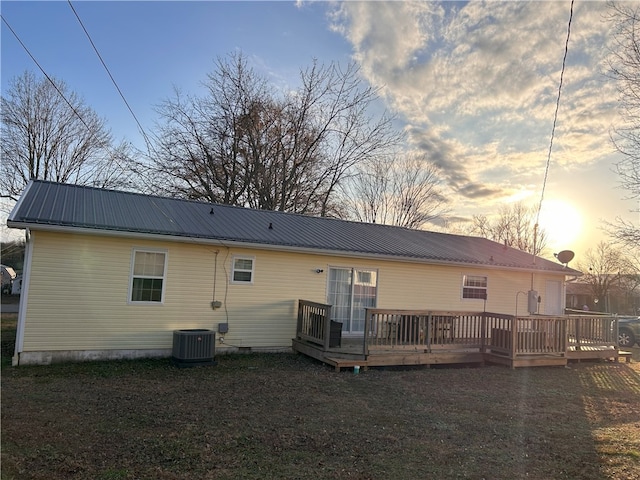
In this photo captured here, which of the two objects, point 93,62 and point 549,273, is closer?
point 93,62

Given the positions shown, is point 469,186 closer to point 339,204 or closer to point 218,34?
point 339,204

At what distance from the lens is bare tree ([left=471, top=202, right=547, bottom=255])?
39281mm

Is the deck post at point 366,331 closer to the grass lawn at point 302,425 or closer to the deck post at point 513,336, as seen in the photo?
the grass lawn at point 302,425

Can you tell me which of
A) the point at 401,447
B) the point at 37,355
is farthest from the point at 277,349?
the point at 401,447

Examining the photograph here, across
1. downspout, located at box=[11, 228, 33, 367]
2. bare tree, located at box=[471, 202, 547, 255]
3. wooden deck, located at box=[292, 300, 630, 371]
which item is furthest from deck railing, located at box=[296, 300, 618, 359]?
bare tree, located at box=[471, 202, 547, 255]

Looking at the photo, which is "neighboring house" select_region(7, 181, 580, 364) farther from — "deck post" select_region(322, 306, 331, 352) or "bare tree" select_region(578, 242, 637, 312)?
"bare tree" select_region(578, 242, 637, 312)

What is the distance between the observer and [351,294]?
1145cm

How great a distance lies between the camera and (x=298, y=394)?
6.93 m

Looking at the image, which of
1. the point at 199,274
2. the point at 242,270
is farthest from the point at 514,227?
the point at 199,274

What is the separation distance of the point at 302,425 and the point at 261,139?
64.5 feet

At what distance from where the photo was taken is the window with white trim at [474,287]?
13062 mm

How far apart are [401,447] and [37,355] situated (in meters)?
7.45

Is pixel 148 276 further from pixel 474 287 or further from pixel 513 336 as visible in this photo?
pixel 474 287

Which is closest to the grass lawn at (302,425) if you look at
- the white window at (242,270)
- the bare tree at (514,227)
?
the white window at (242,270)
